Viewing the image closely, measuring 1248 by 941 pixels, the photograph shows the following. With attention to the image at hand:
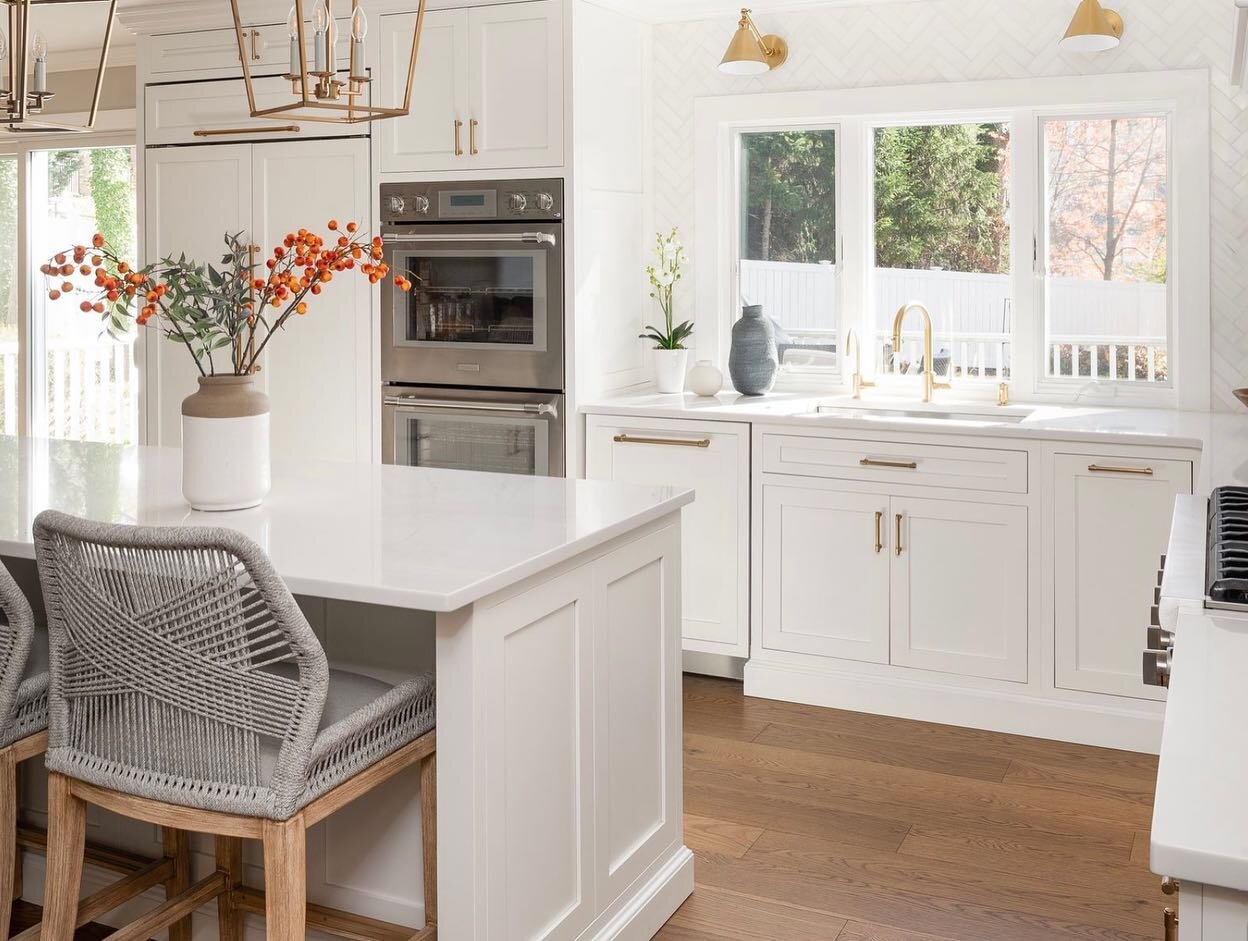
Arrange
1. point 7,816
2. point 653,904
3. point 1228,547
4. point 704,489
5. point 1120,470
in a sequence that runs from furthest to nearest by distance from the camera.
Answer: point 704,489, point 1120,470, point 653,904, point 7,816, point 1228,547

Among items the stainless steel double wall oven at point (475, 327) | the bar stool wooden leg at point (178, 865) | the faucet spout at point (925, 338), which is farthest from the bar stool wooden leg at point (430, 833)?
the faucet spout at point (925, 338)

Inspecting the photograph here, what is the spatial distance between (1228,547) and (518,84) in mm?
3013

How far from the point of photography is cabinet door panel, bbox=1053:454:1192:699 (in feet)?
11.3

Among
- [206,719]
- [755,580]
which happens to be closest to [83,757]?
[206,719]

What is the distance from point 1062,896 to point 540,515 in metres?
1.42

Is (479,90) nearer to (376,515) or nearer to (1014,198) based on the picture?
(1014,198)

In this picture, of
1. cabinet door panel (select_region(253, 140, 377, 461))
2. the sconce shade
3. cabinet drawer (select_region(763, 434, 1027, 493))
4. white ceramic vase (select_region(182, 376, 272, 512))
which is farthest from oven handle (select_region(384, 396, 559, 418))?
the sconce shade

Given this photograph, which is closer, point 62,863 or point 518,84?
point 62,863

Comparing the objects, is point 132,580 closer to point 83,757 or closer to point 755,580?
point 83,757

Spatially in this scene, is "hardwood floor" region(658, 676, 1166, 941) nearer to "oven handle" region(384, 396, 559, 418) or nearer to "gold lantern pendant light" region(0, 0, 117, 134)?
"oven handle" region(384, 396, 559, 418)

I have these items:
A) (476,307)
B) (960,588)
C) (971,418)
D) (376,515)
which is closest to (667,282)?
(476,307)

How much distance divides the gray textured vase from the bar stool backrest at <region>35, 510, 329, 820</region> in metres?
2.72

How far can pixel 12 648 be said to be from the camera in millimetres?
2010

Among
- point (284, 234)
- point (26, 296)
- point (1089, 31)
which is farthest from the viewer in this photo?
point (26, 296)
